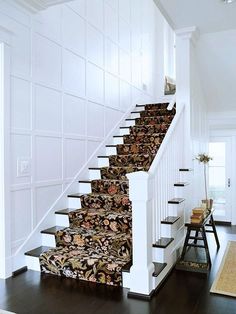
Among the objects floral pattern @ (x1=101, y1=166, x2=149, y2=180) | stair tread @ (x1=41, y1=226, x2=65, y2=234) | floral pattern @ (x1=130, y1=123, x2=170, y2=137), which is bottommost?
stair tread @ (x1=41, y1=226, x2=65, y2=234)

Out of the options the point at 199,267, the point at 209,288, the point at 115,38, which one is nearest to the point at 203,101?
the point at 115,38

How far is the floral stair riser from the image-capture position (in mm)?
2949

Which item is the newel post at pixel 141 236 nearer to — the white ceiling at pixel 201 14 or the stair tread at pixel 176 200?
the stair tread at pixel 176 200

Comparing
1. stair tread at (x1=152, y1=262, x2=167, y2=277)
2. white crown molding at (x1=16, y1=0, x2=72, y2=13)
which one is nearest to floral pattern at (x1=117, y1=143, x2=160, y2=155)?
stair tread at (x1=152, y1=262, x2=167, y2=277)

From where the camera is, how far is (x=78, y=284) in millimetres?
2883

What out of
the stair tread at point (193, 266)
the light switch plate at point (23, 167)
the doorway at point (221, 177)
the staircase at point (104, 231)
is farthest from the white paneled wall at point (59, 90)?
the doorway at point (221, 177)

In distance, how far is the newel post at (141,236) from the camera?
2.66 metres

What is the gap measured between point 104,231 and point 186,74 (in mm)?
2336

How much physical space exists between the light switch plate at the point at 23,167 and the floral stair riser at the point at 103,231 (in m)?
0.76

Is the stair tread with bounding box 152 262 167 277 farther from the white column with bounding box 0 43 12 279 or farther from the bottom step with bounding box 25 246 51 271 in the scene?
the white column with bounding box 0 43 12 279

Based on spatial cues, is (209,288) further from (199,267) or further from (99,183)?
(99,183)

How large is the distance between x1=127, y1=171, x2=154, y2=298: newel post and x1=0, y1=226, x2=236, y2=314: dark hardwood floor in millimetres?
126

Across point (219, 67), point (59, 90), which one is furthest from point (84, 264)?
point (219, 67)

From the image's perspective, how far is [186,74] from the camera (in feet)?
13.7
